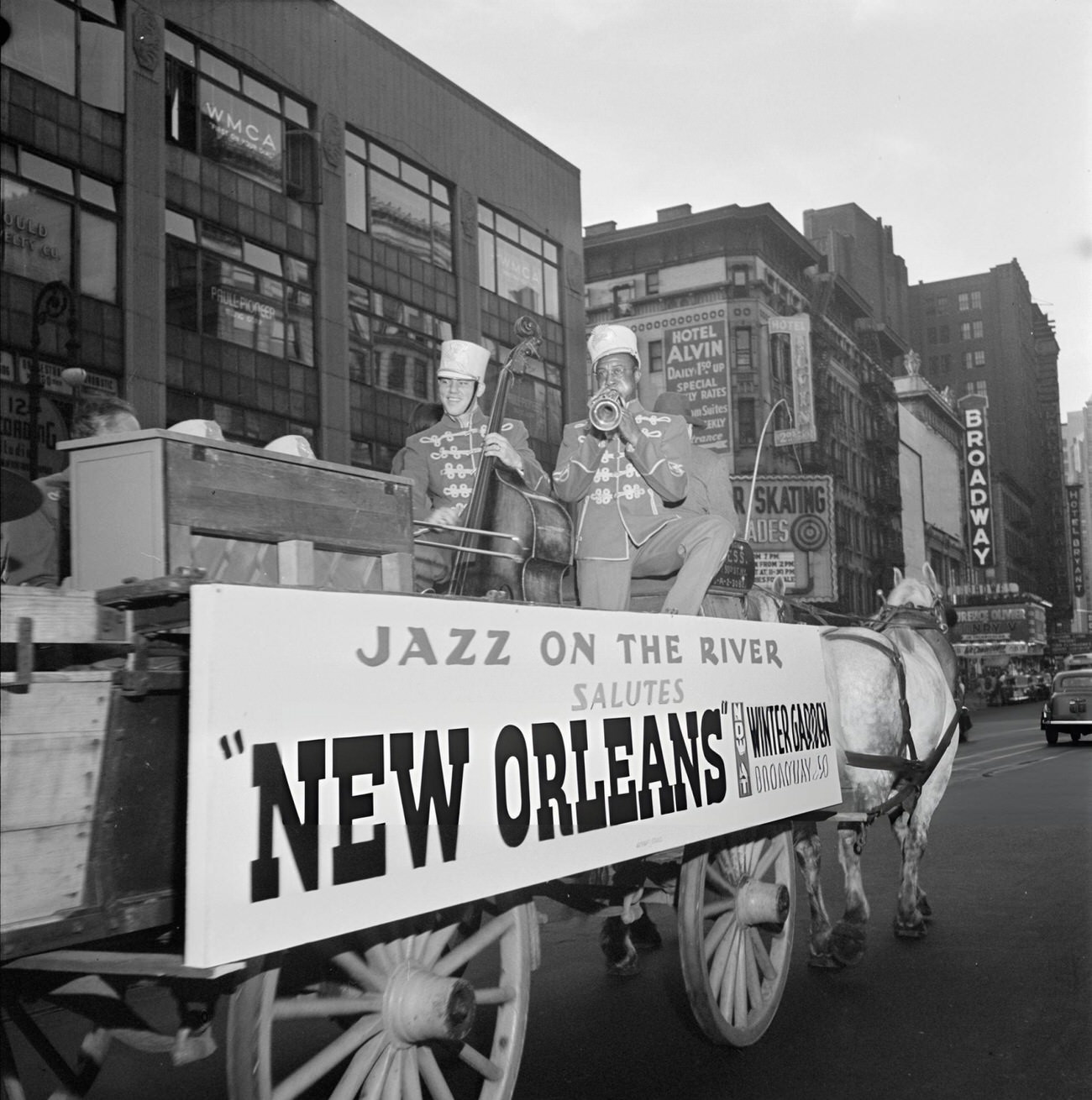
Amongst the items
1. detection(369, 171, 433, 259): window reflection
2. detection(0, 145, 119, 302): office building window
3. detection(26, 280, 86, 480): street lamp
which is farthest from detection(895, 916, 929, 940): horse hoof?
detection(369, 171, 433, 259): window reflection

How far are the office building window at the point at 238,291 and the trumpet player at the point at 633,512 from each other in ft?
50.1

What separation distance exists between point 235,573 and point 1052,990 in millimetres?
4250

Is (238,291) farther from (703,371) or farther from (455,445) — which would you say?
(703,371)

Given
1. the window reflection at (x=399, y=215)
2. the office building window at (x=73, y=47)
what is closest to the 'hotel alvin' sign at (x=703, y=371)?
the window reflection at (x=399, y=215)

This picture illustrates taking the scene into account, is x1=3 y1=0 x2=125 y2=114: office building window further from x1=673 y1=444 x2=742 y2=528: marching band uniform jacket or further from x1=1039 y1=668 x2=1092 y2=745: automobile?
x1=1039 y1=668 x2=1092 y2=745: automobile

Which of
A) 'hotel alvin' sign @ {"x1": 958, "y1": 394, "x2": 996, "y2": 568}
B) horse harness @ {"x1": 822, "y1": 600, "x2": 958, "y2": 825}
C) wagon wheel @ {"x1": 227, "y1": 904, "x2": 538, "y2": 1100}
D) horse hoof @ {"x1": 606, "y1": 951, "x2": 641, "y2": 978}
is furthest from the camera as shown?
'hotel alvin' sign @ {"x1": 958, "y1": 394, "x2": 996, "y2": 568}

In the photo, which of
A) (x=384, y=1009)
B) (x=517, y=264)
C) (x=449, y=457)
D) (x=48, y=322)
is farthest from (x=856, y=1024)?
(x=517, y=264)

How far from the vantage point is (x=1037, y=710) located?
47000mm

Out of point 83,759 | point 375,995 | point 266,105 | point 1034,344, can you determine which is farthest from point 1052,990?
point 1034,344

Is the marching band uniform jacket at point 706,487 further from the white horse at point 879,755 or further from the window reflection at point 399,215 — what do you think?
the window reflection at point 399,215

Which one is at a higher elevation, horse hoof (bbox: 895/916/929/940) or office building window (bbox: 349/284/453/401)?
office building window (bbox: 349/284/453/401)

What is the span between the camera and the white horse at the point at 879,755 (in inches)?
248

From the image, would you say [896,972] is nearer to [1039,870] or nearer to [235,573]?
[1039,870]

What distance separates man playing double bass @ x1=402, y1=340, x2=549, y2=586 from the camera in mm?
5637
